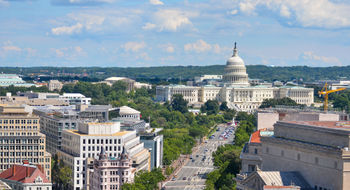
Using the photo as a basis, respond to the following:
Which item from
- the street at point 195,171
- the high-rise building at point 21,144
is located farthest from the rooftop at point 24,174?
the street at point 195,171

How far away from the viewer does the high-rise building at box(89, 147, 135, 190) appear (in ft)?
358

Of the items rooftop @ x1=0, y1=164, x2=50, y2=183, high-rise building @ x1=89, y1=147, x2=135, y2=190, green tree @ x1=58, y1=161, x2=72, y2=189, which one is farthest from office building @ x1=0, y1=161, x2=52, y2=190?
green tree @ x1=58, y1=161, x2=72, y2=189

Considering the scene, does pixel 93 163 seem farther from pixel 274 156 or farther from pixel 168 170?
pixel 274 156

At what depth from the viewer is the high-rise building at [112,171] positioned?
358 ft

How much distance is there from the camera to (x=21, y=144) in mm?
123062

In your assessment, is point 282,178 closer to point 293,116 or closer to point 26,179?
point 293,116

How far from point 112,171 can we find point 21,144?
69.3 ft

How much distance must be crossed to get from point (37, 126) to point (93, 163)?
1498 centimetres

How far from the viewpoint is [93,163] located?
116688mm

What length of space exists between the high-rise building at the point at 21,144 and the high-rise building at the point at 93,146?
14.6 feet

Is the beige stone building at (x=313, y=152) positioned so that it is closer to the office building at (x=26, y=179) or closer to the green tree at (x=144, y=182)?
the green tree at (x=144, y=182)

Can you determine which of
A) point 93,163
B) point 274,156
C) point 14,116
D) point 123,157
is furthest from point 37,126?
point 274,156

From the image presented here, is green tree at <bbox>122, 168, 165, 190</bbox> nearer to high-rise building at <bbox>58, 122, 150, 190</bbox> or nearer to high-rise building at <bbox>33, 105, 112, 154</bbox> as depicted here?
high-rise building at <bbox>58, 122, 150, 190</bbox>

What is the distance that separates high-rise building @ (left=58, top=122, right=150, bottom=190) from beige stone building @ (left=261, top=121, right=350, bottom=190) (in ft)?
146
